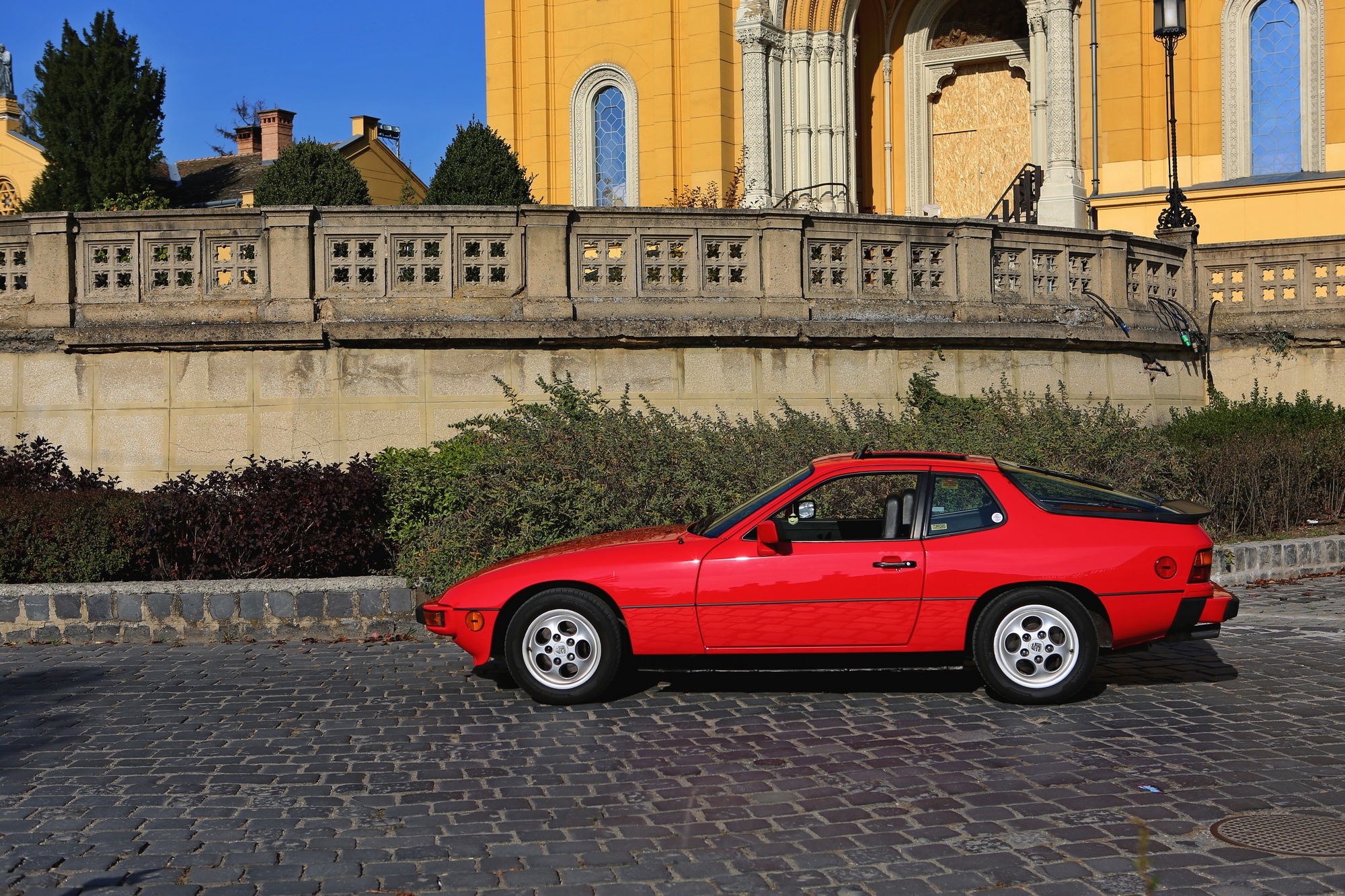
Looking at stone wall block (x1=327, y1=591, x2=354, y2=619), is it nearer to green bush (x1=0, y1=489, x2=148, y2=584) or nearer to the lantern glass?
green bush (x1=0, y1=489, x2=148, y2=584)

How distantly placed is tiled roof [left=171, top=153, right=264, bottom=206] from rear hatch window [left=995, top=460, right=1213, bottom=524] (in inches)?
1419

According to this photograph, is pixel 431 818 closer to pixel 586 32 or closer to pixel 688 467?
pixel 688 467

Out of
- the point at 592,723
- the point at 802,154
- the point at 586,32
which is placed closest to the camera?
the point at 592,723

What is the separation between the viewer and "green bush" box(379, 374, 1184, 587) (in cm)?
980

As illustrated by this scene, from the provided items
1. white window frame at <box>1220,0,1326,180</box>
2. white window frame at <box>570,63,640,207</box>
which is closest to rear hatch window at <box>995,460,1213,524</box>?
white window frame at <box>1220,0,1326,180</box>

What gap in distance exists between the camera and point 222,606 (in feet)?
30.9

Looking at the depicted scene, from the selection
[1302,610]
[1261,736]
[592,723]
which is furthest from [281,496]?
[1302,610]

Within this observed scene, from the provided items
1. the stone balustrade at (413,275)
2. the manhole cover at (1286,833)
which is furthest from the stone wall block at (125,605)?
the manhole cover at (1286,833)

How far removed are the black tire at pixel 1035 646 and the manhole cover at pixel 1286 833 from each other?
6.51 feet

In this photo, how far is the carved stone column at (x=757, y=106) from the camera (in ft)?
79.8

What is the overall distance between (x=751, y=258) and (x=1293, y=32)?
1487 cm

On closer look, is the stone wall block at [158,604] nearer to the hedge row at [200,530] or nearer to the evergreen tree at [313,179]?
the hedge row at [200,530]

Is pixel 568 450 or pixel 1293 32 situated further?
pixel 1293 32

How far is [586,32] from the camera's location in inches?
1057
